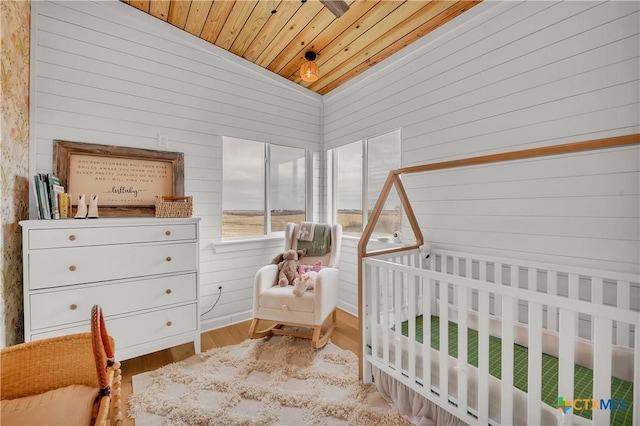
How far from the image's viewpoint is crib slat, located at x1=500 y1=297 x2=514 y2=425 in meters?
1.07

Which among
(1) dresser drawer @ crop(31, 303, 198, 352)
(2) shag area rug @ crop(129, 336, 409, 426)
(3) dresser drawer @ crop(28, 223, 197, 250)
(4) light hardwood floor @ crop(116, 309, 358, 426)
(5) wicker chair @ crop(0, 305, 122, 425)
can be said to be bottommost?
(4) light hardwood floor @ crop(116, 309, 358, 426)

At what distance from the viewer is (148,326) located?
192cm

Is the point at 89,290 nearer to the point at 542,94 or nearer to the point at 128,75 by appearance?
the point at 128,75

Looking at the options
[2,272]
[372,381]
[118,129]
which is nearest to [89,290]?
[2,272]

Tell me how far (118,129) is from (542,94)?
3.04 m

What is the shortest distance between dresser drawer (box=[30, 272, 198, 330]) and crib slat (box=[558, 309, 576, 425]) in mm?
2142

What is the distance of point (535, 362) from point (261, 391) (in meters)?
1.45

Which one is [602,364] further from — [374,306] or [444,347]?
[374,306]

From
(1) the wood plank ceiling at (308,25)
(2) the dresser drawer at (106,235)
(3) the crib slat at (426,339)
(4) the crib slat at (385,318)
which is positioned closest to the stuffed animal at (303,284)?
(4) the crib slat at (385,318)

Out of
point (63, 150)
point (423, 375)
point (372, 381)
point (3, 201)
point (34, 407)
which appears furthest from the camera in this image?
point (63, 150)

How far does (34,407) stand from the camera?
88 cm

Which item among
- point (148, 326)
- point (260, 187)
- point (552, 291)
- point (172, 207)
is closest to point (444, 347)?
point (552, 291)

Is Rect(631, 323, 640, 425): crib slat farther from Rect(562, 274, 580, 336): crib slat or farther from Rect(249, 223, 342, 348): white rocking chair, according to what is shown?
Rect(249, 223, 342, 348): white rocking chair

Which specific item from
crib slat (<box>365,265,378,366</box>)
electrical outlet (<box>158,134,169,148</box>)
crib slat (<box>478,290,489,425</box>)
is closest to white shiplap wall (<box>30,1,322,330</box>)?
electrical outlet (<box>158,134,169,148</box>)
